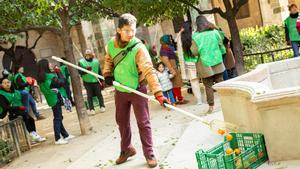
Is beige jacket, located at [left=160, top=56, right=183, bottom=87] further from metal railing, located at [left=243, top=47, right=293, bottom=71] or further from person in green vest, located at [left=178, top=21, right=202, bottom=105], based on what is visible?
metal railing, located at [left=243, top=47, right=293, bottom=71]

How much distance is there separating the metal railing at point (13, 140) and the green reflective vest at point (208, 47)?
388 centimetres

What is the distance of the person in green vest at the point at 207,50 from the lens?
344 inches

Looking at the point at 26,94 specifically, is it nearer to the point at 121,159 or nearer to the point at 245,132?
the point at 121,159

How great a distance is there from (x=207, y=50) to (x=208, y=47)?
6 cm

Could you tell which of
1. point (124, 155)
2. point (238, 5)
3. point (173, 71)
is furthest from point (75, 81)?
point (238, 5)

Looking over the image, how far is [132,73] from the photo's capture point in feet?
20.2

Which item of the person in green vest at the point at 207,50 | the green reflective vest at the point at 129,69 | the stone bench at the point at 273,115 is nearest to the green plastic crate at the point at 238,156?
the stone bench at the point at 273,115

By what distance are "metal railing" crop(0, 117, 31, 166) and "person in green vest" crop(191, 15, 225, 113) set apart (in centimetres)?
377

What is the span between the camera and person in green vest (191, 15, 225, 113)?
8.73m

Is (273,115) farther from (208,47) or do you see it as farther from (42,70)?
(42,70)

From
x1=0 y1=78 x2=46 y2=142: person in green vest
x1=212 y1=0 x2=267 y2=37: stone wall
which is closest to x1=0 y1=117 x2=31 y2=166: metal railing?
x1=0 y1=78 x2=46 y2=142: person in green vest

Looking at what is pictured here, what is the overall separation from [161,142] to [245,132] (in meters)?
2.06

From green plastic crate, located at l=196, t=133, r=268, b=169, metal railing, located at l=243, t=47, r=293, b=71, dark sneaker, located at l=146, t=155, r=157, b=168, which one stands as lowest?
dark sneaker, located at l=146, t=155, r=157, b=168

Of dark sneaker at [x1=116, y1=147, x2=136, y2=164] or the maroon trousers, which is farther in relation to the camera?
dark sneaker at [x1=116, y1=147, x2=136, y2=164]
